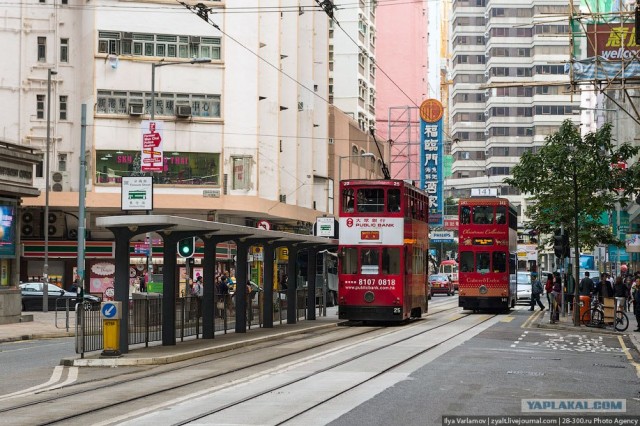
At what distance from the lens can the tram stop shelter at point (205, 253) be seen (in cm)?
2161

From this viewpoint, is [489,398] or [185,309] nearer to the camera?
[489,398]

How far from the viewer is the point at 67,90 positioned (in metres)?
59.1

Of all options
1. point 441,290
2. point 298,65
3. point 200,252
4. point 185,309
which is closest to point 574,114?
point 441,290

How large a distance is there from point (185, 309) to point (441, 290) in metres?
58.5

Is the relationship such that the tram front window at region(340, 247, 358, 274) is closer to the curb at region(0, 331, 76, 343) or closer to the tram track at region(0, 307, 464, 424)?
the curb at region(0, 331, 76, 343)

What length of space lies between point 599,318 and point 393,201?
298 inches

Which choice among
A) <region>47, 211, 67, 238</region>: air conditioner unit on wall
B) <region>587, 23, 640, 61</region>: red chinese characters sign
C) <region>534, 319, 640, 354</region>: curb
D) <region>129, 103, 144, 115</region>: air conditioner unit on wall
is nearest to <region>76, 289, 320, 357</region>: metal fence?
<region>534, 319, 640, 354</region>: curb

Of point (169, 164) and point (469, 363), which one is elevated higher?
point (169, 164)

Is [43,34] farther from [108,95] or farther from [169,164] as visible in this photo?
[169,164]

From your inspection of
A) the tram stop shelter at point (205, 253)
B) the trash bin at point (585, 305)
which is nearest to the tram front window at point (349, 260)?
the tram stop shelter at point (205, 253)

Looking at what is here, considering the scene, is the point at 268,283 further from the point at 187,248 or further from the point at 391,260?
the point at 391,260

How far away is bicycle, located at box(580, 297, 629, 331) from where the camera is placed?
34.6 meters

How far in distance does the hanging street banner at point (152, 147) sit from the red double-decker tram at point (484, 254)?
48.8 ft

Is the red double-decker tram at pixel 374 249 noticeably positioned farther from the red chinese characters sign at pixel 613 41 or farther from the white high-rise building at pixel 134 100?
the white high-rise building at pixel 134 100
